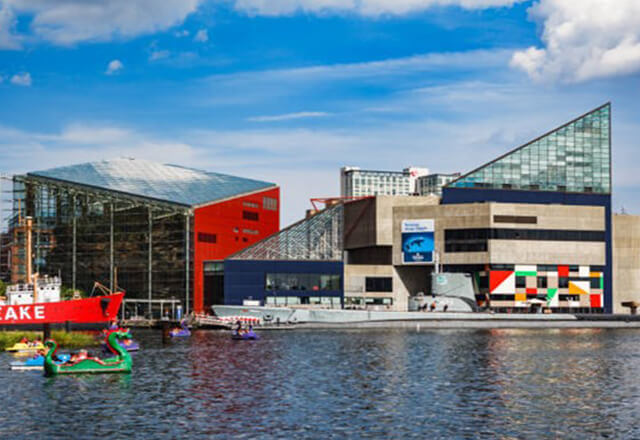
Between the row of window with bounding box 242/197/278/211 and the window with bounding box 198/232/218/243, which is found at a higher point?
the row of window with bounding box 242/197/278/211

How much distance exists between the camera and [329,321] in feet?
461

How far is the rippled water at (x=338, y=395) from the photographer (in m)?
43.1

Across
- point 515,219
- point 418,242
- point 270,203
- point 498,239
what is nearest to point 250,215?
point 270,203

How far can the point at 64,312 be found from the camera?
116000mm

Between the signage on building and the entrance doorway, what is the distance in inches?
1367

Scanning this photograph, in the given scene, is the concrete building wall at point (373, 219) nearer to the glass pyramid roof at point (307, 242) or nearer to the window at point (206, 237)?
the glass pyramid roof at point (307, 242)

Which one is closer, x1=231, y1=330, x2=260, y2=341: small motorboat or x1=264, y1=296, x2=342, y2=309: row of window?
x1=231, y1=330, x2=260, y2=341: small motorboat

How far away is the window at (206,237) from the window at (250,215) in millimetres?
10315

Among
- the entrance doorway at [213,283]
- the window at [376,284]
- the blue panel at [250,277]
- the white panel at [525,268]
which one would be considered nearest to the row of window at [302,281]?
the blue panel at [250,277]

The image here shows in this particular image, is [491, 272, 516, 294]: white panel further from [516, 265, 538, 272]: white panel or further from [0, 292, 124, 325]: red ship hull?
[0, 292, 124, 325]: red ship hull

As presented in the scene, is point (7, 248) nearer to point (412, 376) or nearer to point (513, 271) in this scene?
point (513, 271)

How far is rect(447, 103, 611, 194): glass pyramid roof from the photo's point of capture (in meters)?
178

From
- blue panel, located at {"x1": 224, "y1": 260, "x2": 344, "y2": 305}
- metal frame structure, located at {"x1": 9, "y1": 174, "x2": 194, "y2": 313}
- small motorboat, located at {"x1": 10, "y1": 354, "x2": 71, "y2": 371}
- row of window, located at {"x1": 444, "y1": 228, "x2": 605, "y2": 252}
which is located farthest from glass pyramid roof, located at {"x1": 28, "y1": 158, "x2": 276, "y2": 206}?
small motorboat, located at {"x1": 10, "y1": 354, "x2": 71, "y2": 371}

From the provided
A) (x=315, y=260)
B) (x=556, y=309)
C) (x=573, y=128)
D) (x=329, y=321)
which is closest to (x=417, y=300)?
(x=329, y=321)
